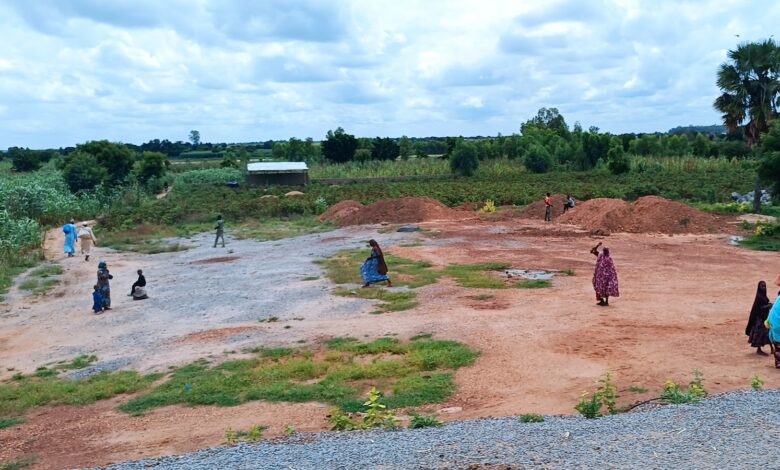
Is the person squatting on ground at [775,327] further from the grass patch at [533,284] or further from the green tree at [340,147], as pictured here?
the green tree at [340,147]

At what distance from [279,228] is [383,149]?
56469mm

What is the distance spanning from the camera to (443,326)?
45.0 ft

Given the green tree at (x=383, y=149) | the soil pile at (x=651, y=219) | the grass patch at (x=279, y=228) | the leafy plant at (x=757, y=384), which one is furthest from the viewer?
the green tree at (x=383, y=149)

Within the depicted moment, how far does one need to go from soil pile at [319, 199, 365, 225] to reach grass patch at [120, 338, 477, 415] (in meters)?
23.4

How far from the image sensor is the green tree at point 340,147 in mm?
85125

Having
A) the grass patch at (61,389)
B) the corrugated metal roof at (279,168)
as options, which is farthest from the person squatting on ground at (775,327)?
the corrugated metal roof at (279,168)

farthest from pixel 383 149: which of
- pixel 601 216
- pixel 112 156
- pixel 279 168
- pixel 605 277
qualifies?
pixel 605 277

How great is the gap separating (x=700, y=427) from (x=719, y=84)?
32866 mm

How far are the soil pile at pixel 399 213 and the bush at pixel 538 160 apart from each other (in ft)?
105

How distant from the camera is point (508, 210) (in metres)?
37.2

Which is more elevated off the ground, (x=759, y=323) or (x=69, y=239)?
(x=759, y=323)

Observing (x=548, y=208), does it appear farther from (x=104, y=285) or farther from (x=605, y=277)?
(x=104, y=285)

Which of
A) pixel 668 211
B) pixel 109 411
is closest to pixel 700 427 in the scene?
pixel 109 411

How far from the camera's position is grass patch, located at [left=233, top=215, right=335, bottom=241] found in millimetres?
32031
